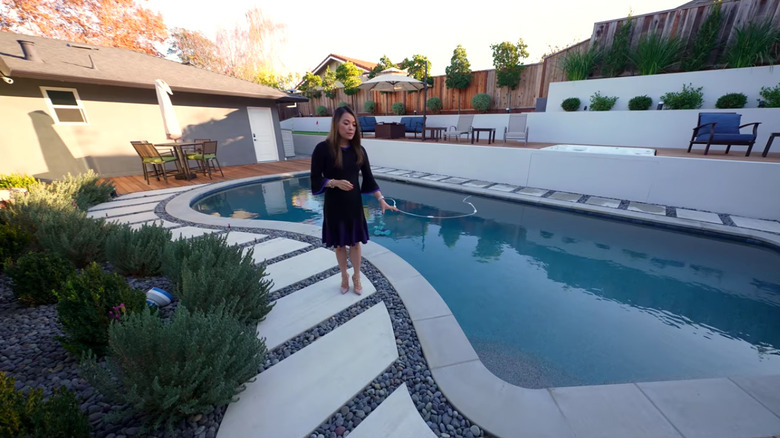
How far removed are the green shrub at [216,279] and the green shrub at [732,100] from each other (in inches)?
444

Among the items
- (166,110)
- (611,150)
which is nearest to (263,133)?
(166,110)

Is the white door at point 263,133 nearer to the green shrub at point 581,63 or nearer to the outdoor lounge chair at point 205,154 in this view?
the outdoor lounge chair at point 205,154

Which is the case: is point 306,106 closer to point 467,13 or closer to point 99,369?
point 467,13

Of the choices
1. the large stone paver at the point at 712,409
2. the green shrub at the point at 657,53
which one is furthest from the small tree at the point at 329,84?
the large stone paver at the point at 712,409

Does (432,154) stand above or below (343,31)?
below

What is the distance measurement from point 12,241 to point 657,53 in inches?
549

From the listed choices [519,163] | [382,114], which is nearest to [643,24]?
[519,163]

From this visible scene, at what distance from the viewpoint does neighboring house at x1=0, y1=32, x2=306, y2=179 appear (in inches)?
308

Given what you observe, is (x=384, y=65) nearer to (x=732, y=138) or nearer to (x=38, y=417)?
(x=732, y=138)

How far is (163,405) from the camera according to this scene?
57.4 inches

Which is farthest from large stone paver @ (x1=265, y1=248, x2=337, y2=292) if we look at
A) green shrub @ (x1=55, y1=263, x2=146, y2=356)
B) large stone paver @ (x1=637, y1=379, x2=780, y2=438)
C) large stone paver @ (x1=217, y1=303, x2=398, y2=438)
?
large stone paver @ (x1=637, y1=379, x2=780, y2=438)

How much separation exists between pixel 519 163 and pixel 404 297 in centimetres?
639

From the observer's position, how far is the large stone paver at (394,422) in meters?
1.73

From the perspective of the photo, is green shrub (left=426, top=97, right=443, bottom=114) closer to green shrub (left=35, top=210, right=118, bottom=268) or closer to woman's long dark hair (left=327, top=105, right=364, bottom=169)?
woman's long dark hair (left=327, top=105, right=364, bottom=169)
